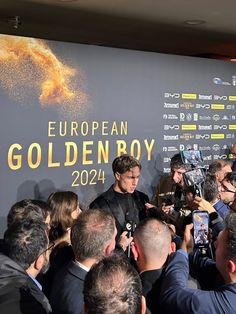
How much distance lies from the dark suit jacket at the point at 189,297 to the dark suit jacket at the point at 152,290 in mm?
38

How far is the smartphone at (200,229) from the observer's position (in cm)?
216

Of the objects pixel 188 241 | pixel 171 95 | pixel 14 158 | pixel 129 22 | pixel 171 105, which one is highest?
pixel 129 22

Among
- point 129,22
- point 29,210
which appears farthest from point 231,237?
point 129,22

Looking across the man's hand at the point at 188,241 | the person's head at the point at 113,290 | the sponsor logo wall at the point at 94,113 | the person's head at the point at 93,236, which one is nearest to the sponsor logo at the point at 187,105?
the sponsor logo wall at the point at 94,113

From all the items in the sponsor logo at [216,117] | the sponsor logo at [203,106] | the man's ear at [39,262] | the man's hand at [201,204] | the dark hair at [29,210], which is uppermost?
the sponsor logo at [203,106]

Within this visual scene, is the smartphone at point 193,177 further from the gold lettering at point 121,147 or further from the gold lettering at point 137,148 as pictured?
the gold lettering at point 137,148

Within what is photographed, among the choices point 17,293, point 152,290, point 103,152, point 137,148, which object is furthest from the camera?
point 137,148

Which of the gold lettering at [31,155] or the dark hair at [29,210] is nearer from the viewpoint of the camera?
the dark hair at [29,210]

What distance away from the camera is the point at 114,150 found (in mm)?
5023

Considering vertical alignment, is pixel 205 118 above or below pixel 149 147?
above

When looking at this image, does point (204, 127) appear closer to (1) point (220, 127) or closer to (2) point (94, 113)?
(1) point (220, 127)

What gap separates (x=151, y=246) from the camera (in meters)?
2.02

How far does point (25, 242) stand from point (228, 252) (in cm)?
84

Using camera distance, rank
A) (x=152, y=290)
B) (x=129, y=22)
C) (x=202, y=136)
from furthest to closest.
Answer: (x=202, y=136) < (x=129, y=22) < (x=152, y=290)
